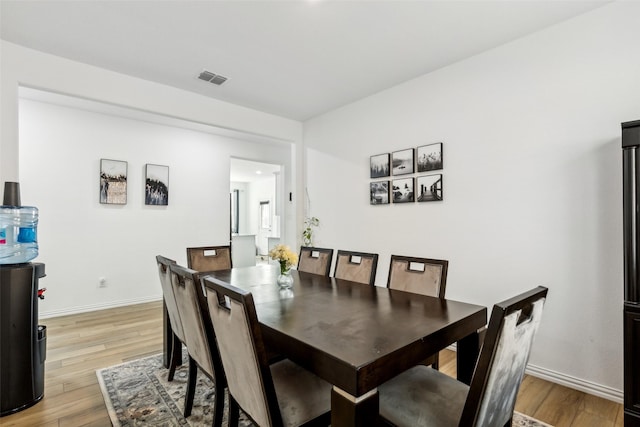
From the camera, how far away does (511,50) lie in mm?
2656

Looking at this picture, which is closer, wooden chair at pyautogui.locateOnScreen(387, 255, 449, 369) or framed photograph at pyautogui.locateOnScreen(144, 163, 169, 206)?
wooden chair at pyautogui.locateOnScreen(387, 255, 449, 369)

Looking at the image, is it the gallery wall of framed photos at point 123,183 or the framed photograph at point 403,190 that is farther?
the gallery wall of framed photos at point 123,183

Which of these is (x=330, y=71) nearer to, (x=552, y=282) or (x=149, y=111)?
(x=149, y=111)

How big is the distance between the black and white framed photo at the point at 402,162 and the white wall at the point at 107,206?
321 centimetres

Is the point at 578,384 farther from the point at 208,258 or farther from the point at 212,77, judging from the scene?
the point at 212,77

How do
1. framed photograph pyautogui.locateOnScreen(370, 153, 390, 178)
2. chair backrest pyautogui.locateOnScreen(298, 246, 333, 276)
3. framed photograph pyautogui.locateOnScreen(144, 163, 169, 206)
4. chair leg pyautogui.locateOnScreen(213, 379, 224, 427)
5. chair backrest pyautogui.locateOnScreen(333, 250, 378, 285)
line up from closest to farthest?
chair leg pyautogui.locateOnScreen(213, 379, 224, 427), chair backrest pyautogui.locateOnScreen(333, 250, 378, 285), chair backrest pyautogui.locateOnScreen(298, 246, 333, 276), framed photograph pyautogui.locateOnScreen(370, 153, 390, 178), framed photograph pyautogui.locateOnScreen(144, 163, 169, 206)

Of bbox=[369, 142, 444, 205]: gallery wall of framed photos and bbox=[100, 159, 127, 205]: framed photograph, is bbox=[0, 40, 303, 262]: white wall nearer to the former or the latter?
bbox=[100, 159, 127, 205]: framed photograph

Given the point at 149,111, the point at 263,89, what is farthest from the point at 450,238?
the point at 149,111

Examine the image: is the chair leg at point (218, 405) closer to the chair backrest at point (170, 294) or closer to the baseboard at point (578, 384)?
the chair backrest at point (170, 294)

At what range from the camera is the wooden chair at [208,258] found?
309 cm

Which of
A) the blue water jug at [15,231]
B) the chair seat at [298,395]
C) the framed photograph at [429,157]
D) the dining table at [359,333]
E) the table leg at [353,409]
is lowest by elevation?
the chair seat at [298,395]

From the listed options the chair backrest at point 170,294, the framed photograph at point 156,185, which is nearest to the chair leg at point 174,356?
the chair backrest at point 170,294

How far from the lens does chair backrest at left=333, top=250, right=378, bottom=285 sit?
2.48 metres

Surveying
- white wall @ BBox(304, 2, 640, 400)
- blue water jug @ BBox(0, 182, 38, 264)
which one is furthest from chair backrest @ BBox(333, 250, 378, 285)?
blue water jug @ BBox(0, 182, 38, 264)
